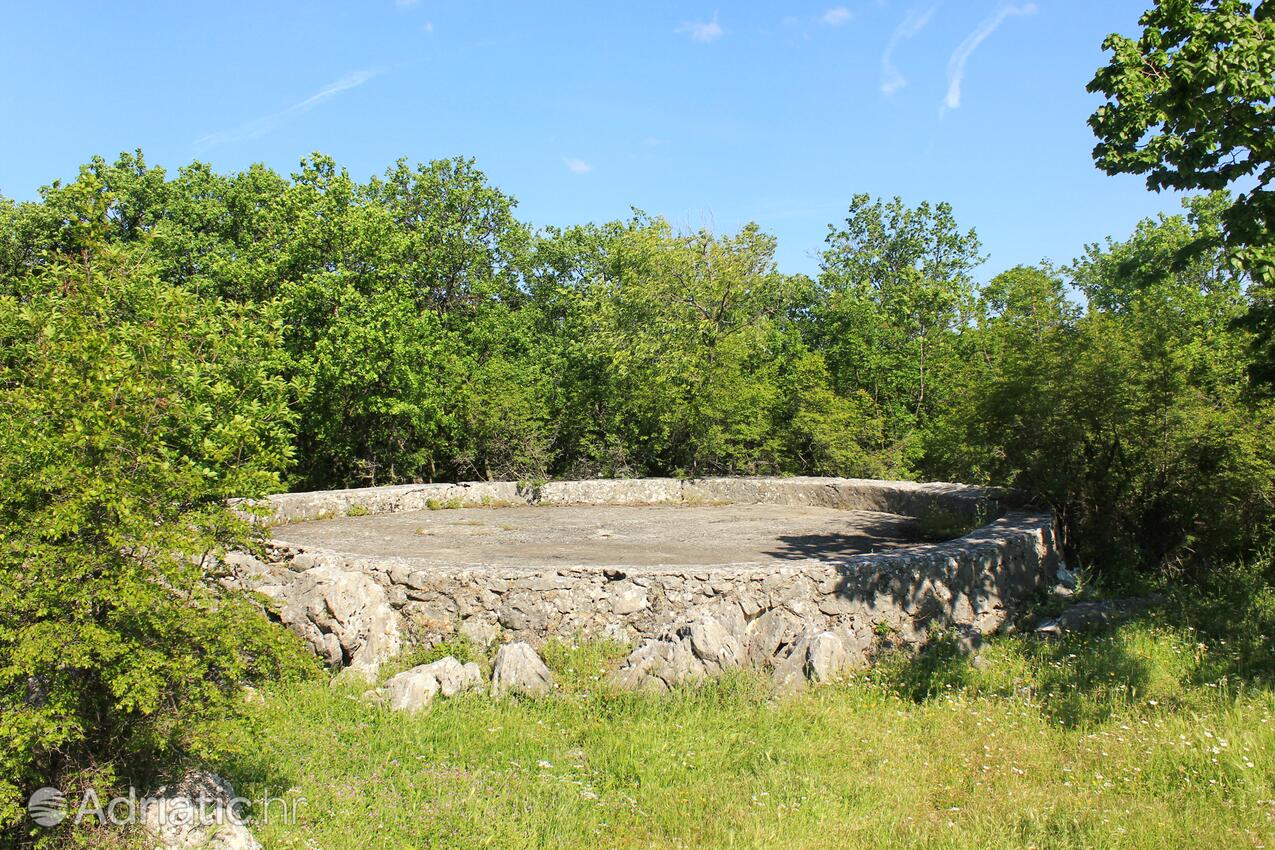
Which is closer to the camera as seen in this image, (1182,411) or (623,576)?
(623,576)

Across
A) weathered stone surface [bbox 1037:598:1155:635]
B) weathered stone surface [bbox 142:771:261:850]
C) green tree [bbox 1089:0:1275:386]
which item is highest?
green tree [bbox 1089:0:1275:386]

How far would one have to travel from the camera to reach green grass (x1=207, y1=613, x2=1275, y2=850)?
5.09 meters

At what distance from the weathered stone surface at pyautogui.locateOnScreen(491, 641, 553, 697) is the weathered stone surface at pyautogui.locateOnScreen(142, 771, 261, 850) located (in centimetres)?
275

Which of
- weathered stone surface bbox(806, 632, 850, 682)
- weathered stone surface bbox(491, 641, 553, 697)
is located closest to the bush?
weathered stone surface bbox(491, 641, 553, 697)

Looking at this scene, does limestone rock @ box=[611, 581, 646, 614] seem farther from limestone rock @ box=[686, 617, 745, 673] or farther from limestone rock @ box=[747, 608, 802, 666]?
limestone rock @ box=[747, 608, 802, 666]

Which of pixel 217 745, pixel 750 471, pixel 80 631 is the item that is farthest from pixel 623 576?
pixel 750 471

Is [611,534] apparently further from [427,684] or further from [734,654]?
[427,684]

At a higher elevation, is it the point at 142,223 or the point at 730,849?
the point at 142,223

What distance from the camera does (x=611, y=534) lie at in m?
13.1

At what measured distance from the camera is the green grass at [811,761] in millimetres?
5086

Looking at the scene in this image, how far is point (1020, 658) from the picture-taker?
7988 millimetres

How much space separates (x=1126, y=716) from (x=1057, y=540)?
17.7ft

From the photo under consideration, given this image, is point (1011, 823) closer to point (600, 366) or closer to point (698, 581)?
point (698, 581)

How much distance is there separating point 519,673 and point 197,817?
10.6 ft
